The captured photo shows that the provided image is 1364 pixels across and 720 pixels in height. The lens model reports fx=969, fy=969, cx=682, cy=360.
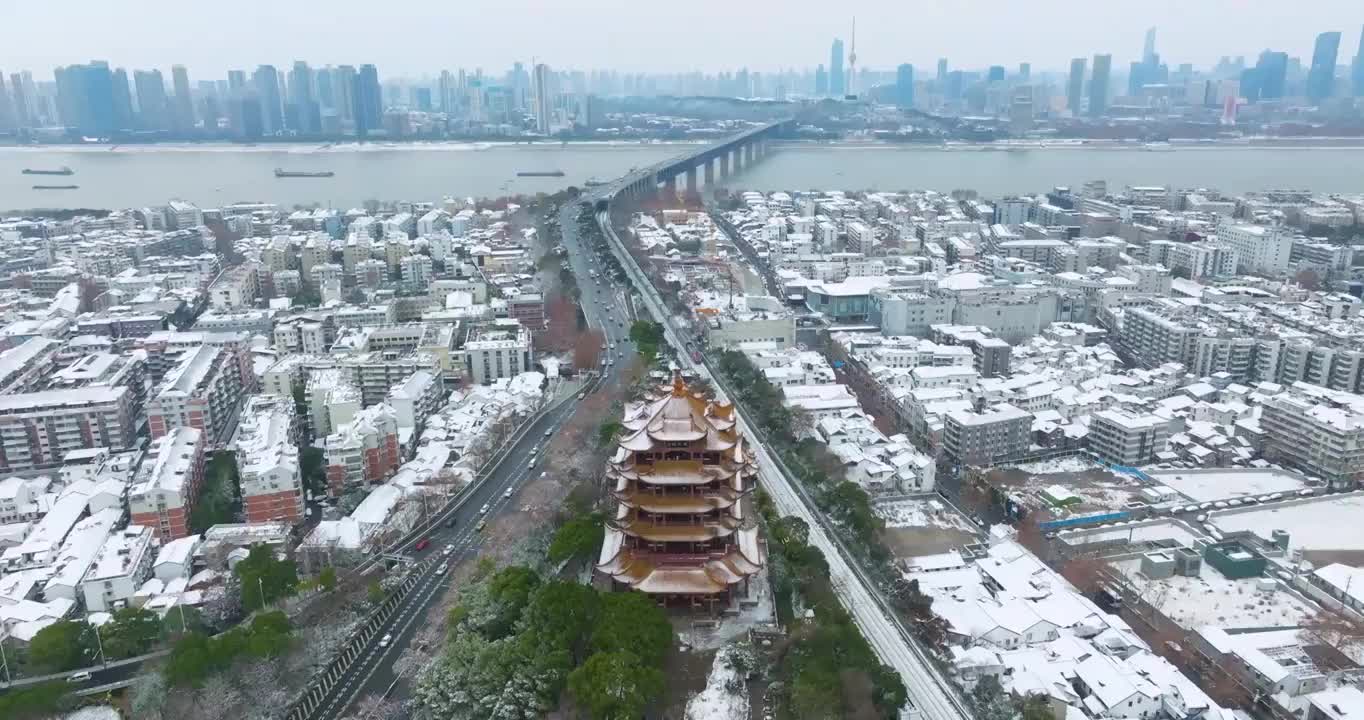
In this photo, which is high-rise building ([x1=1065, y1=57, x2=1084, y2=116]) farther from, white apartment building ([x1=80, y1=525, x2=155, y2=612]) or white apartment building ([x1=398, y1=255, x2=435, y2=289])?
white apartment building ([x1=80, y1=525, x2=155, y2=612])

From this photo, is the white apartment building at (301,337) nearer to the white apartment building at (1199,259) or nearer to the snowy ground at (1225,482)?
the snowy ground at (1225,482)

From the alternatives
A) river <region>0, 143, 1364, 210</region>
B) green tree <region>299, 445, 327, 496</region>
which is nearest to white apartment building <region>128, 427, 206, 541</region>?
green tree <region>299, 445, 327, 496</region>

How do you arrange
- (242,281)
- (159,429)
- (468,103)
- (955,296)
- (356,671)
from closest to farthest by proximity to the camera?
1. (356,671)
2. (159,429)
3. (955,296)
4. (242,281)
5. (468,103)

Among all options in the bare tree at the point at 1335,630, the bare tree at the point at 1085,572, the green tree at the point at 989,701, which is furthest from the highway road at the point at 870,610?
the bare tree at the point at 1335,630

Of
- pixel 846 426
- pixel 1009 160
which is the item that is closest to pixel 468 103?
pixel 1009 160

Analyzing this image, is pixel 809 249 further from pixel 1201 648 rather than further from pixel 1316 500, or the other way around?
pixel 1201 648

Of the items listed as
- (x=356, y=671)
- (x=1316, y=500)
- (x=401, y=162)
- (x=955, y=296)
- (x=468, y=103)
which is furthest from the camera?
(x=468, y=103)
